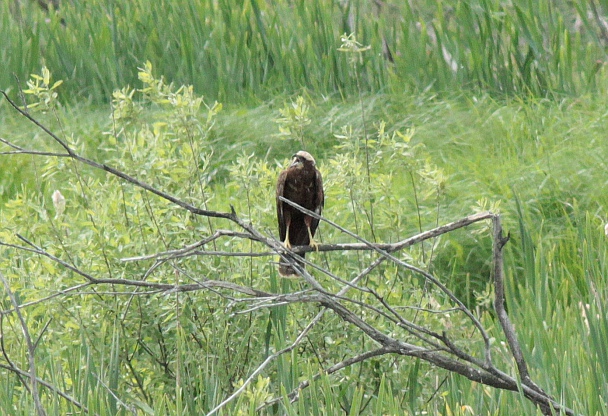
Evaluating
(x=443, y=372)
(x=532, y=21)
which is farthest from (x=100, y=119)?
(x=443, y=372)

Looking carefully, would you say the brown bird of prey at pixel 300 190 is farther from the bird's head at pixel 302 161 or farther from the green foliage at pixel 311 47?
the green foliage at pixel 311 47

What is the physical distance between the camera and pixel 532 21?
6.55 m

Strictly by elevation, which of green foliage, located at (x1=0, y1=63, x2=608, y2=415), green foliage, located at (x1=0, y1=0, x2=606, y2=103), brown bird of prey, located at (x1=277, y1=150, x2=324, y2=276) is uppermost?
brown bird of prey, located at (x1=277, y1=150, x2=324, y2=276)

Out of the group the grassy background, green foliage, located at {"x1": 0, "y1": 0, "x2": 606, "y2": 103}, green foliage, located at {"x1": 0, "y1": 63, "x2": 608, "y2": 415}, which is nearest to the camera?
green foliage, located at {"x1": 0, "y1": 63, "x2": 608, "y2": 415}

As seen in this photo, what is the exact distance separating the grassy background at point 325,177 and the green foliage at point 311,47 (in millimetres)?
18

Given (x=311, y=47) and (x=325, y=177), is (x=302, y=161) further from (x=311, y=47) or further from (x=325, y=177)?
(x=311, y=47)

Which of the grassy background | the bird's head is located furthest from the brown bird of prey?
the grassy background

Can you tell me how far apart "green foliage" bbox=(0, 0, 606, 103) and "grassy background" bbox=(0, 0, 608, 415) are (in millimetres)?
18

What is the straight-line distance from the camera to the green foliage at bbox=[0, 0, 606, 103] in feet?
21.4

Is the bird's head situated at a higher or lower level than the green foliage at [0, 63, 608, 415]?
higher

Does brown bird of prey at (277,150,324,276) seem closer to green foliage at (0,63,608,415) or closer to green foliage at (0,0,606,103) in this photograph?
green foliage at (0,63,608,415)

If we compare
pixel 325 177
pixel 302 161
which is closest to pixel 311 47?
pixel 325 177

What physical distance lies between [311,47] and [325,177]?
354 cm

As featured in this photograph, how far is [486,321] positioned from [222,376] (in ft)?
3.64
